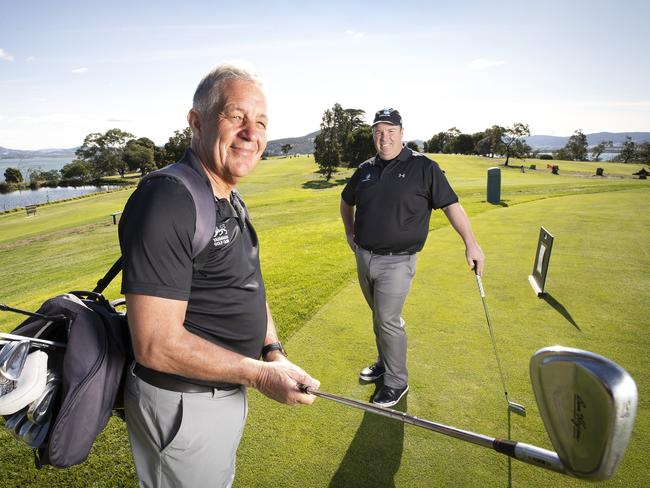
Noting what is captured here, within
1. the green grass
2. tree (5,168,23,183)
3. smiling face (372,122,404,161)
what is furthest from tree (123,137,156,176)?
smiling face (372,122,404,161)

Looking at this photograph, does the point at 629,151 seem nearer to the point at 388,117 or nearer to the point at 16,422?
the point at 388,117

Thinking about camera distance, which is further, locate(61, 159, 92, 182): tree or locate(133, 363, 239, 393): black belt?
locate(61, 159, 92, 182): tree

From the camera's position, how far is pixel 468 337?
14.2ft

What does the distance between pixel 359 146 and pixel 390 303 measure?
49.6 meters

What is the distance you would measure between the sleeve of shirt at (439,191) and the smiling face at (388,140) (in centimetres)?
42

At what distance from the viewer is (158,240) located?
1.35 metres

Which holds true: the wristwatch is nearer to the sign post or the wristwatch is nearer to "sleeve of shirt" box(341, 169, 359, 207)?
"sleeve of shirt" box(341, 169, 359, 207)

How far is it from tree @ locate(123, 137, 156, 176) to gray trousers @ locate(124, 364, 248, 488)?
9256cm

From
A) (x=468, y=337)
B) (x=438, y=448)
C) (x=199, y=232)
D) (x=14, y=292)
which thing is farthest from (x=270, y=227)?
(x=199, y=232)

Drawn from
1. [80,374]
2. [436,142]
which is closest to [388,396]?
[80,374]

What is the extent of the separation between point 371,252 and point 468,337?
64.9 inches

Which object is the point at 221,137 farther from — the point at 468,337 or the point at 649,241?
the point at 649,241

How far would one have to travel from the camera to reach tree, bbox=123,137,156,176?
85.9 meters

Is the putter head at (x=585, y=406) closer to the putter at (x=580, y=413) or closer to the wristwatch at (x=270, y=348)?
the putter at (x=580, y=413)
